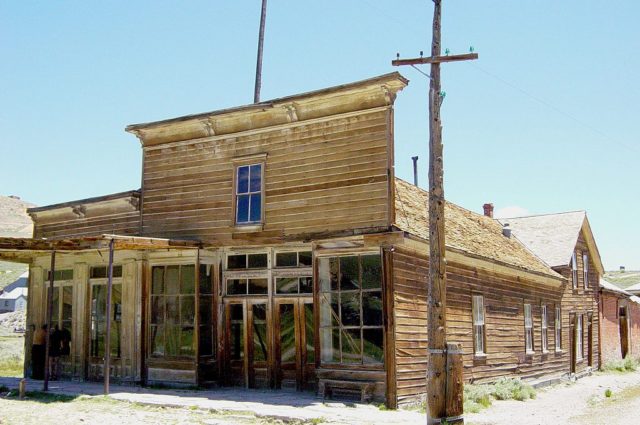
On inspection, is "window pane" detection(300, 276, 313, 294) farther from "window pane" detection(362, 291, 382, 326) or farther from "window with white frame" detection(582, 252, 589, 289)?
"window with white frame" detection(582, 252, 589, 289)

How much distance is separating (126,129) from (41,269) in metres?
5.00

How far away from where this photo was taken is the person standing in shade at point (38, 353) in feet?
57.6

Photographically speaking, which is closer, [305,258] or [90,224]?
[305,258]

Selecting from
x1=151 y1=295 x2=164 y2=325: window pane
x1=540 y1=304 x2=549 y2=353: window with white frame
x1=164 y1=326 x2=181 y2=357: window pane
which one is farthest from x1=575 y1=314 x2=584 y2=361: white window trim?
x1=151 y1=295 x2=164 y2=325: window pane

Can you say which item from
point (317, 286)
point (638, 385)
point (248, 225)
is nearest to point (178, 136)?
point (248, 225)

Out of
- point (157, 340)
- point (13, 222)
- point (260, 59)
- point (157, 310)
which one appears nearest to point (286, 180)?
point (157, 310)

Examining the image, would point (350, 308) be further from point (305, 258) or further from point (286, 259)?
point (286, 259)

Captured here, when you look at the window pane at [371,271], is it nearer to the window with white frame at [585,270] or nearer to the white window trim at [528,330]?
the white window trim at [528,330]

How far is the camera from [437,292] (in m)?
10.1

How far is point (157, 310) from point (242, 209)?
3.41m

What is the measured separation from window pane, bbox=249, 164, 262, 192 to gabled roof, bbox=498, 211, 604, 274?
14449 mm

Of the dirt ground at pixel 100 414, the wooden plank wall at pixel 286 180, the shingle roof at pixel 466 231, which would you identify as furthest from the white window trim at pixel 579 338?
the dirt ground at pixel 100 414

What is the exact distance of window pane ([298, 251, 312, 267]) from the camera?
15.0 meters

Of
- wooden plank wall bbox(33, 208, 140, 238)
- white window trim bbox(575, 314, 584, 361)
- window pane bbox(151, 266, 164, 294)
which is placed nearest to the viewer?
window pane bbox(151, 266, 164, 294)
